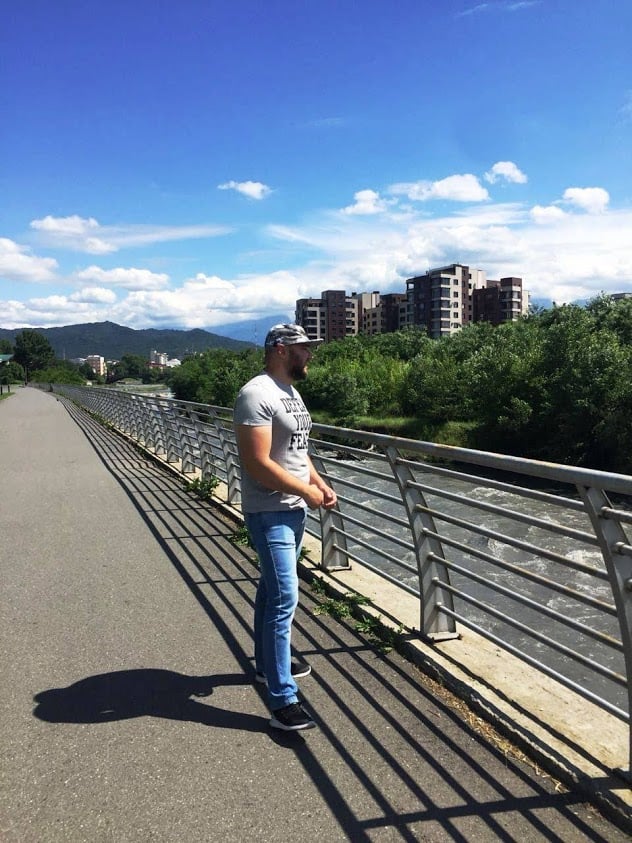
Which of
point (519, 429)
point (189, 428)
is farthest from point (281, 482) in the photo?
point (519, 429)

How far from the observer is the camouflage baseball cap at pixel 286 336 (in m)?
3.30

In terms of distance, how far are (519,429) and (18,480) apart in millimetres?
31267

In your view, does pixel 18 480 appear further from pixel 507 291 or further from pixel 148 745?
pixel 507 291

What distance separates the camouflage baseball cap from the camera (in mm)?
3299

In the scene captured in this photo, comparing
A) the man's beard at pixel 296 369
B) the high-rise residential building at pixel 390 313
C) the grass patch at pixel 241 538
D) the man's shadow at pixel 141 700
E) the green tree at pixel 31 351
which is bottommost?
the grass patch at pixel 241 538

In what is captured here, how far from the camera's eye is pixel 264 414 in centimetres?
311

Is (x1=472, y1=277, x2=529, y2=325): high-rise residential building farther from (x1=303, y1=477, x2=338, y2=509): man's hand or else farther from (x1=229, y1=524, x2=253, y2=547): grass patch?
(x1=303, y1=477, x2=338, y2=509): man's hand

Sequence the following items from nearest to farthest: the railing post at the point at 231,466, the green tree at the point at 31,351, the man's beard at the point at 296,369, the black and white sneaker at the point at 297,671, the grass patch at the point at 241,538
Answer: the man's beard at the point at 296,369 → the black and white sneaker at the point at 297,671 → the grass patch at the point at 241,538 → the railing post at the point at 231,466 → the green tree at the point at 31,351

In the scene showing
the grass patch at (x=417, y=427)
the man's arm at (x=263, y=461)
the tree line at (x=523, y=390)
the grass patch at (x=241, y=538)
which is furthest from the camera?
the grass patch at (x=417, y=427)

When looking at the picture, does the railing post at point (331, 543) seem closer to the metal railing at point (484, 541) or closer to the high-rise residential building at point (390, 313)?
the metal railing at point (484, 541)

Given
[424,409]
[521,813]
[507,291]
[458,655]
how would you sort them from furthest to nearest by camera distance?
[507,291]
[424,409]
[458,655]
[521,813]

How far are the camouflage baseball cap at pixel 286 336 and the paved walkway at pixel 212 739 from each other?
1791 mm

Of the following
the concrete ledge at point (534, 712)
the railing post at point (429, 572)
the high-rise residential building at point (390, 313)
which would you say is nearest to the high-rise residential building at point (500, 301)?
the high-rise residential building at point (390, 313)

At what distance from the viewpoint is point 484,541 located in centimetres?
1795
